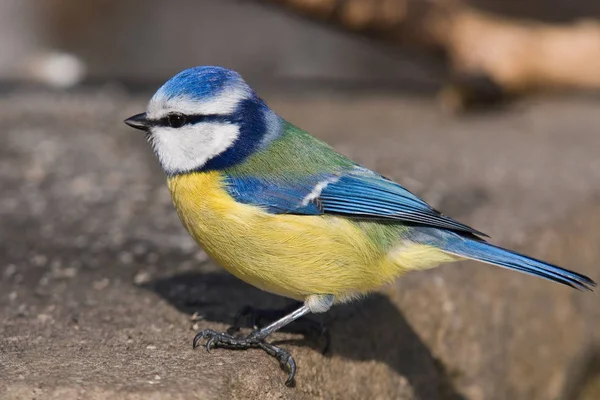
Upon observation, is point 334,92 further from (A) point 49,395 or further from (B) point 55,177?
(A) point 49,395

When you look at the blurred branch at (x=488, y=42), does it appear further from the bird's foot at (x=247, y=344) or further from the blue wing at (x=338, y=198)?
the bird's foot at (x=247, y=344)

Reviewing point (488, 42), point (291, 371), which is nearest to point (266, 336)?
point (291, 371)

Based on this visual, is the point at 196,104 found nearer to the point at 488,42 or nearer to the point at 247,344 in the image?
the point at 247,344

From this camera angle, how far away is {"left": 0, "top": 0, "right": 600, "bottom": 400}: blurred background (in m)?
2.58

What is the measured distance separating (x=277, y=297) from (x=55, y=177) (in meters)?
1.72

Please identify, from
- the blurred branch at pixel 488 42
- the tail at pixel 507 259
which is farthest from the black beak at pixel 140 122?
the blurred branch at pixel 488 42

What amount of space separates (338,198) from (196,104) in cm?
50

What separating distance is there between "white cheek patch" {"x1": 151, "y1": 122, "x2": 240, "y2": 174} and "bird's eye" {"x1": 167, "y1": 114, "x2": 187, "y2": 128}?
12 millimetres

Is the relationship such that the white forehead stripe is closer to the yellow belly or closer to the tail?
the yellow belly

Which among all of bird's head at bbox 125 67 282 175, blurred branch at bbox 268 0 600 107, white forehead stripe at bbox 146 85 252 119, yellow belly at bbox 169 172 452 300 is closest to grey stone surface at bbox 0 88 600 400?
yellow belly at bbox 169 172 452 300

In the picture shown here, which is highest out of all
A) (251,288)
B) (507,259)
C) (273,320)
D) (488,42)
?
(507,259)

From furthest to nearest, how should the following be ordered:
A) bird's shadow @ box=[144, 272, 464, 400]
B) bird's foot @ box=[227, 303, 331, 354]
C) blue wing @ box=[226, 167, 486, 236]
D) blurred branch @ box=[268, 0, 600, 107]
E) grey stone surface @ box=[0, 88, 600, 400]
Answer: blurred branch @ box=[268, 0, 600, 107]
bird's shadow @ box=[144, 272, 464, 400]
bird's foot @ box=[227, 303, 331, 354]
blue wing @ box=[226, 167, 486, 236]
grey stone surface @ box=[0, 88, 600, 400]

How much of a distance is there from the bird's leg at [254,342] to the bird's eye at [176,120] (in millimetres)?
614

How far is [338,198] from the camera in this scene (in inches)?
102
